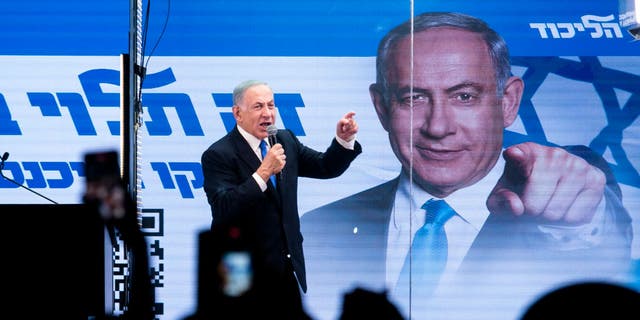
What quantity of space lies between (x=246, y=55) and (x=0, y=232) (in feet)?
9.36

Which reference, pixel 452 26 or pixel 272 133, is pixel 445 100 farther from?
pixel 272 133

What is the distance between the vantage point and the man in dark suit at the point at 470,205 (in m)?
5.35

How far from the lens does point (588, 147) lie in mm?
5348

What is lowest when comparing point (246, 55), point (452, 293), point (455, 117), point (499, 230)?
point (452, 293)

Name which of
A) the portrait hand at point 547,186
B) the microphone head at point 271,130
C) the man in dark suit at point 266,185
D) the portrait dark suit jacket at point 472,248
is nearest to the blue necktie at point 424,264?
the portrait dark suit jacket at point 472,248

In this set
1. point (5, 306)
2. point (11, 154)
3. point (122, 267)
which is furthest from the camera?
point (11, 154)

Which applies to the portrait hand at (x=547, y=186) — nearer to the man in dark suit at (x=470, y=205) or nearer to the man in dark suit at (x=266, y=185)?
the man in dark suit at (x=470, y=205)

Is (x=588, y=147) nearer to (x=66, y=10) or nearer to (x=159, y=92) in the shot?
(x=159, y=92)

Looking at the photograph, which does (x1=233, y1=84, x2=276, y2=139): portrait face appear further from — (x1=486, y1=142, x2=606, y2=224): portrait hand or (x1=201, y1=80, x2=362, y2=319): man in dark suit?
(x1=486, y1=142, x2=606, y2=224): portrait hand

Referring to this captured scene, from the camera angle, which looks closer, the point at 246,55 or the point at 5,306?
the point at 5,306

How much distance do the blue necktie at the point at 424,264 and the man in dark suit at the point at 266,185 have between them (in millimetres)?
807

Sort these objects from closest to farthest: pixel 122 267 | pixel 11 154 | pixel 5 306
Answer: pixel 5 306 → pixel 122 267 → pixel 11 154

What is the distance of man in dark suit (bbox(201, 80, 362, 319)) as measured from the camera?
445 cm

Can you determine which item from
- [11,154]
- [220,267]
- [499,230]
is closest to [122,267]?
[220,267]
